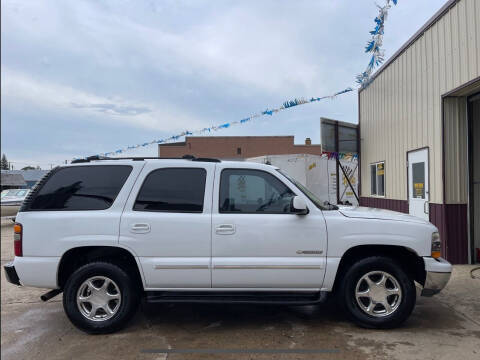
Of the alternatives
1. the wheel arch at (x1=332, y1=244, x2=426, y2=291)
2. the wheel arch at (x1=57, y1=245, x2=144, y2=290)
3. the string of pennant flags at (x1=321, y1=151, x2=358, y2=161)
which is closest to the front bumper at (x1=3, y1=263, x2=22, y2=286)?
the wheel arch at (x1=57, y1=245, x2=144, y2=290)

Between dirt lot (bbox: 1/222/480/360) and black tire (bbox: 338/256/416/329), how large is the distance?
0.12 m

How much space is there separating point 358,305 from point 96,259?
9.80ft

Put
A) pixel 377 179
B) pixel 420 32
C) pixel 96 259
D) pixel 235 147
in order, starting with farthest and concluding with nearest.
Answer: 1. pixel 235 147
2. pixel 377 179
3. pixel 420 32
4. pixel 96 259

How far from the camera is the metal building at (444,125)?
260 inches

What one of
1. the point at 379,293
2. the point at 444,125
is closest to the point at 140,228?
the point at 379,293

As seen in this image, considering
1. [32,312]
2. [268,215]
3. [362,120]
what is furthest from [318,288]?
[362,120]

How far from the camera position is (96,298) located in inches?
167

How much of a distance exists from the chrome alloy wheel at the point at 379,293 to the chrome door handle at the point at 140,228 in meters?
2.41

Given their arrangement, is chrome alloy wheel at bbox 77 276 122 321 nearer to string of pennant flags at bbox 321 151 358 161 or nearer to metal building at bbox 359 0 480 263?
metal building at bbox 359 0 480 263

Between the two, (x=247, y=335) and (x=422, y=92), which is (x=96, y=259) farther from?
(x=422, y=92)

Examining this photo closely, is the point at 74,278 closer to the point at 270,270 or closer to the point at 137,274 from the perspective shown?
the point at 137,274

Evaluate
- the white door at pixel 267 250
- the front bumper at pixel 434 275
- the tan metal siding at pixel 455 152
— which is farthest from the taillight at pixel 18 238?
the tan metal siding at pixel 455 152

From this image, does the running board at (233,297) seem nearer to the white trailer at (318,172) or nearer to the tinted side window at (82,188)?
the tinted side window at (82,188)

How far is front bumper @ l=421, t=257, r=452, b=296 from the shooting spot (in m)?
4.16
